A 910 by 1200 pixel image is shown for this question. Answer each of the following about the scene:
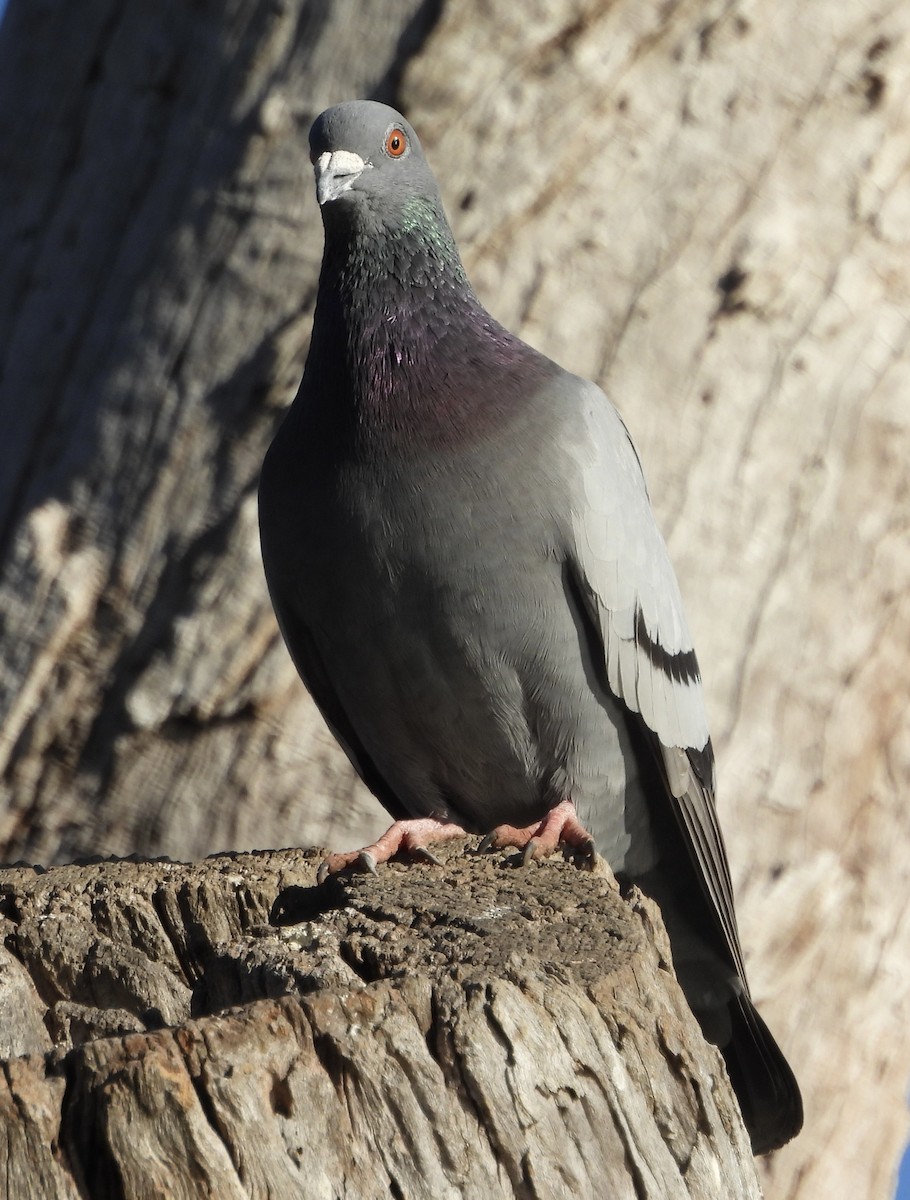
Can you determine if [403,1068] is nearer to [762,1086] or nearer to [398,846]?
[398,846]

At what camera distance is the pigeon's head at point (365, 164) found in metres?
5.03

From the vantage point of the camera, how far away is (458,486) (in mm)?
4734

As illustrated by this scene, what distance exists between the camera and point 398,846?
4750 millimetres

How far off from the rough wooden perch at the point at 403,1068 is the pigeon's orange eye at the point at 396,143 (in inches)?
102

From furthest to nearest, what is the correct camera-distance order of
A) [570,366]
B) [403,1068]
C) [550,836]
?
[570,366], [550,836], [403,1068]

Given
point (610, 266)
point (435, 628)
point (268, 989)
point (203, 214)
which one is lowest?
point (268, 989)

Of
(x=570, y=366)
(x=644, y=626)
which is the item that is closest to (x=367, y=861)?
(x=644, y=626)

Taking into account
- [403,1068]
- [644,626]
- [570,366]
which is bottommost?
[403,1068]

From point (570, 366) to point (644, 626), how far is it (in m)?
1.47

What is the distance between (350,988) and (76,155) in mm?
4721

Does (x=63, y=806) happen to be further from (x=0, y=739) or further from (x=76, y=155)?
(x=76, y=155)

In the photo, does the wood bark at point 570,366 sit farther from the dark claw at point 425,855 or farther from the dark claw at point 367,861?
the dark claw at point 367,861

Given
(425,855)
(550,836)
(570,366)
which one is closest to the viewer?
(425,855)

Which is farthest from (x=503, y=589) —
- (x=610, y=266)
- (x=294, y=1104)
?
(x=294, y=1104)
